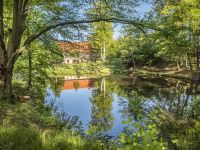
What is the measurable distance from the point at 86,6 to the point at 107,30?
1453 mm

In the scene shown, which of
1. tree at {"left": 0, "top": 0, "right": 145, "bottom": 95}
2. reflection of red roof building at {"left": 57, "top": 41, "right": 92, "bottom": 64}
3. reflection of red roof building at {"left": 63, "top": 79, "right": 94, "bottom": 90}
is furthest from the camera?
reflection of red roof building at {"left": 63, "top": 79, "right": 94, "bottom": 90}

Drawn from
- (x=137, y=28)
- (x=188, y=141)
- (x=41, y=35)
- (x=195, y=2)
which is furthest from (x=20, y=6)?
(x=195, y=2)

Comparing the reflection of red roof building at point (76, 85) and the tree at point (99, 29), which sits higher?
the tree at point (99, 29)

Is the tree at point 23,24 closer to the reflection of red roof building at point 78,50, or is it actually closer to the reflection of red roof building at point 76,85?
the reflection of red roof building at point 78,50

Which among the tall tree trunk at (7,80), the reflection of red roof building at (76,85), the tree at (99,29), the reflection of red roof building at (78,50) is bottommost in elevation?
the reflection of red roof building at (76,85)

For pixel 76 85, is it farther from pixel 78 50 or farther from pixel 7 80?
pixel 7 80

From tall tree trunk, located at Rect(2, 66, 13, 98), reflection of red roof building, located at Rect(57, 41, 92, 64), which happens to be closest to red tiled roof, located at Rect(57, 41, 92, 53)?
reflection of red roof building, located at Rect(57, 41, 92, 64)

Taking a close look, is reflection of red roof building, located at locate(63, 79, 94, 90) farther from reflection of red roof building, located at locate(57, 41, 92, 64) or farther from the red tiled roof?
the red tiled roof

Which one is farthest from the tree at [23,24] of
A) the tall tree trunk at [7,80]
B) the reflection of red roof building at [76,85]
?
the reflection of red roof building at [76,85]

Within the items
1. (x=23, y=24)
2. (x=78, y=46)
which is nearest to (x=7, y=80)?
(x=23, y=24)

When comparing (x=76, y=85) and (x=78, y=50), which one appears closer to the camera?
(x=78, y=50)

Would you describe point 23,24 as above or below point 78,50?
above

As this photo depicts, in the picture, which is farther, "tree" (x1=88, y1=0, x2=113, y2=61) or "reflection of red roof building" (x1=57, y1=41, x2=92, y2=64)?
"reflection of red roof building" (x1=57, y1=41, x2=92, y2=64)

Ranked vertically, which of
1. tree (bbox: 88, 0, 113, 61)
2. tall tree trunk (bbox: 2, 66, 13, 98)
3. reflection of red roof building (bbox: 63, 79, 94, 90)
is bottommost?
reflection of red roof building (bbox: 63, 79, 94, 90)
